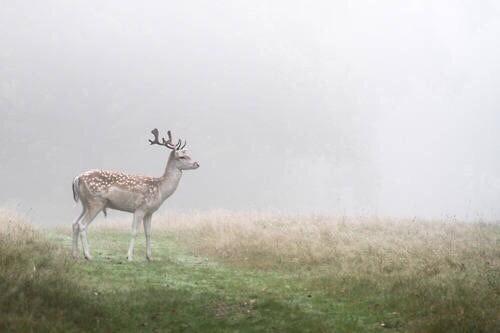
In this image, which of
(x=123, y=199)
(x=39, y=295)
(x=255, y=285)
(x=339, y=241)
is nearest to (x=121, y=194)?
(x=123, y=199)

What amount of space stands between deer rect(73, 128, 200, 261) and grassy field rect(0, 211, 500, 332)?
2.86 feet

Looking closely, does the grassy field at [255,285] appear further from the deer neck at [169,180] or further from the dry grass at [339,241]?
the deer neck at [169,180]

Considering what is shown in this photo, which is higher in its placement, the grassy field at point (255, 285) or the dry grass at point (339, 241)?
A: the dry grass at point (339, 241)

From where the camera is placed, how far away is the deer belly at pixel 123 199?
543 inches

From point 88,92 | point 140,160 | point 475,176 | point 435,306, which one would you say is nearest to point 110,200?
point 435,306

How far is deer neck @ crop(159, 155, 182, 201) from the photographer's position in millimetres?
14720

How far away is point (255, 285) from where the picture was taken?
438 inches

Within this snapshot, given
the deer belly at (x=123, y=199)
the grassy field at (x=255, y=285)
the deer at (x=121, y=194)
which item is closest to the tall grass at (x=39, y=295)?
the grassy field at (x=255, y=285)

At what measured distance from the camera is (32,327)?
285 inches

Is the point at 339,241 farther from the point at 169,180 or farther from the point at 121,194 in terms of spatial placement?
the point at 121,194

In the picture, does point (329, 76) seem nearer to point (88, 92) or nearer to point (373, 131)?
point (373, 131)

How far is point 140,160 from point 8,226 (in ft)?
154

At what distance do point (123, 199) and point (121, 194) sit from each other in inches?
6.0

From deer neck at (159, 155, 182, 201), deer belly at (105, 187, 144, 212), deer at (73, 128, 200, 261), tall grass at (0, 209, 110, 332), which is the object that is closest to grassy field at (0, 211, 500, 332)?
tall grass at (0, 209, 110, 332)
